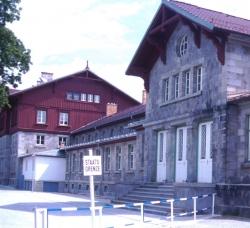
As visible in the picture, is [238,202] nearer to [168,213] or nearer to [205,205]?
[205,205]

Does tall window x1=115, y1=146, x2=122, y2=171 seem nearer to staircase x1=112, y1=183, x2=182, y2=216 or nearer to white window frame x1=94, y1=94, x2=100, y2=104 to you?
staircase x1=112, y1=183, x2=182, y2=216

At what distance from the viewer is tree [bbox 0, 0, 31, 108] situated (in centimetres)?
2723

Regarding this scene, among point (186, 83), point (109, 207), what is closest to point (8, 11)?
point (186, 83)

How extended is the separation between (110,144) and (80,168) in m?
7.02

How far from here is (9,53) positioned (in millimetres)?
27688

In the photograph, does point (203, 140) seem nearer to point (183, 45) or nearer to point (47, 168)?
point (183, 45)

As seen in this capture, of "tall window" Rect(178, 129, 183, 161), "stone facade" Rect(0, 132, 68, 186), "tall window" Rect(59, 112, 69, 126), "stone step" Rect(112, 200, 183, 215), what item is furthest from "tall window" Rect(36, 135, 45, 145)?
"stone step" Rect(112, 200, 183, 215)

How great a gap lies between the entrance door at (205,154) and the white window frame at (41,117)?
32331mm

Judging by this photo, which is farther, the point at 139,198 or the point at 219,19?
the point at 139,198

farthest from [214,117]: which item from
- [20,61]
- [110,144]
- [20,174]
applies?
[20,174]

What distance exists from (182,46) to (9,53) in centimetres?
903

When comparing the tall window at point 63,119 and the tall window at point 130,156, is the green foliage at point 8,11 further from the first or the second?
the tall window at point 63,119

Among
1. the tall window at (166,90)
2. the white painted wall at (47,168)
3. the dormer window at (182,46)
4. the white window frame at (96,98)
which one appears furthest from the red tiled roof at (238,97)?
the white window frame at (96,98)

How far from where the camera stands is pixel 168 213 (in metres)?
19.8
